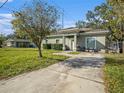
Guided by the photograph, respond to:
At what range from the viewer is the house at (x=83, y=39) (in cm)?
3250

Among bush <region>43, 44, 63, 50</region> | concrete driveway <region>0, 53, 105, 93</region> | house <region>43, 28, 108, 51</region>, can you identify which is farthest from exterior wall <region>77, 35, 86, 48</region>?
concrete driveway <region>0, 53, 105, 93</region>

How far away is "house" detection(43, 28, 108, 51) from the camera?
32500 millimetres

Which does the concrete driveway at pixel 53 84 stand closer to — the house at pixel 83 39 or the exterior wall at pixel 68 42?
the house at pixel 83 39

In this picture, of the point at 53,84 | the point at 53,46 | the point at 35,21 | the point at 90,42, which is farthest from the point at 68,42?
the point at 53,84

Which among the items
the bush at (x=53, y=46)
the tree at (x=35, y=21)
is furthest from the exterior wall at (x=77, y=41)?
the tree at (x=35, y=21)

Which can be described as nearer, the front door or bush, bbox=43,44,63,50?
the front door

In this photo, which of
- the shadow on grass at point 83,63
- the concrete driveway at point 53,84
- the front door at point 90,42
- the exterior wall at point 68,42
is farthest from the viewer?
the exterior wall at point 68,42

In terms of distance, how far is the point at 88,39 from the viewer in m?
34.5

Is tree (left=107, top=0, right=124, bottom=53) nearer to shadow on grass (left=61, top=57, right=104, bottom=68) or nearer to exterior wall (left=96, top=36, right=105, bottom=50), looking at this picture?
shadow on grass (left=61, top=57, right=104, bottom=68)

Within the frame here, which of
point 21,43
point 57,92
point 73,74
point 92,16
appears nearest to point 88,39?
point 92,16

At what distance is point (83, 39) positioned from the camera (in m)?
35.4

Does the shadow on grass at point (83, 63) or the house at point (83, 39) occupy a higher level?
the house at point (83, 39)

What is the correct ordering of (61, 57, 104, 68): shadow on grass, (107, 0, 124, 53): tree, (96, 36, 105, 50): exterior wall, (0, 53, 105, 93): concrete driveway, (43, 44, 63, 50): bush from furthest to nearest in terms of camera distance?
(43, 44, 63, 50): bush
(96, 36, 105, 50): exterior wall
(61, 57, 104, 68): shadow on grass
(107, 0, 124, 53): tree
(0, 53, 105, 93): concrete driveway

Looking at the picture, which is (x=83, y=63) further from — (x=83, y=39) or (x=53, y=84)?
(x=83, y=39)
